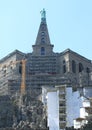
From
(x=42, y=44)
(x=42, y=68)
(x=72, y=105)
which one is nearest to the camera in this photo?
(x=72, y=105)

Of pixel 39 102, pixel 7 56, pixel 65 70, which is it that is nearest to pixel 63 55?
pixel 65 70

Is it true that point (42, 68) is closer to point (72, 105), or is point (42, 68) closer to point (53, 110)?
point (53, 110)

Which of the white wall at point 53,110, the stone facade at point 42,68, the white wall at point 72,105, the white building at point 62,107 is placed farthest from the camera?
the stone facade at point 42,68

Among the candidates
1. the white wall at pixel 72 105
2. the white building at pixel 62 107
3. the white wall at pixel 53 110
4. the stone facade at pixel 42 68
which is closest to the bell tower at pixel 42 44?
the stone facade at pixel 42 68

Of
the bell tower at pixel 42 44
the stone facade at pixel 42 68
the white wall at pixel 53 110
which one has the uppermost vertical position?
the bell tower at pixel 42 44

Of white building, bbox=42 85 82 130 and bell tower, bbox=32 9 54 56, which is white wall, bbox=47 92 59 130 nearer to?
white building, bbox=42 85 82 130

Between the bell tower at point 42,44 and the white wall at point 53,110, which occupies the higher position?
the bell tower at point 42,44

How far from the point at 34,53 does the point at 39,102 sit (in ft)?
88.0

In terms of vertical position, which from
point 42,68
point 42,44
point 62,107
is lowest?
point 62,107

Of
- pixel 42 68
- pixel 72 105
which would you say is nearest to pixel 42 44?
pixel 42 68

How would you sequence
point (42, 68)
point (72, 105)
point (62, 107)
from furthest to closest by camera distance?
point (42, 68) < point (72, 105) < point (62, 107)

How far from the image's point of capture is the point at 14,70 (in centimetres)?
15450

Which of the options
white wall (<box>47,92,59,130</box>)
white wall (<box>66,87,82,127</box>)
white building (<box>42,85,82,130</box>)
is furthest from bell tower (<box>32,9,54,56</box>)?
white wall (<box>47,92,59,130</box>)

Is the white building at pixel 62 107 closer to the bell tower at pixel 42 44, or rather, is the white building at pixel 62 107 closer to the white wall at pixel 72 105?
the white wall at pixel 72 105
